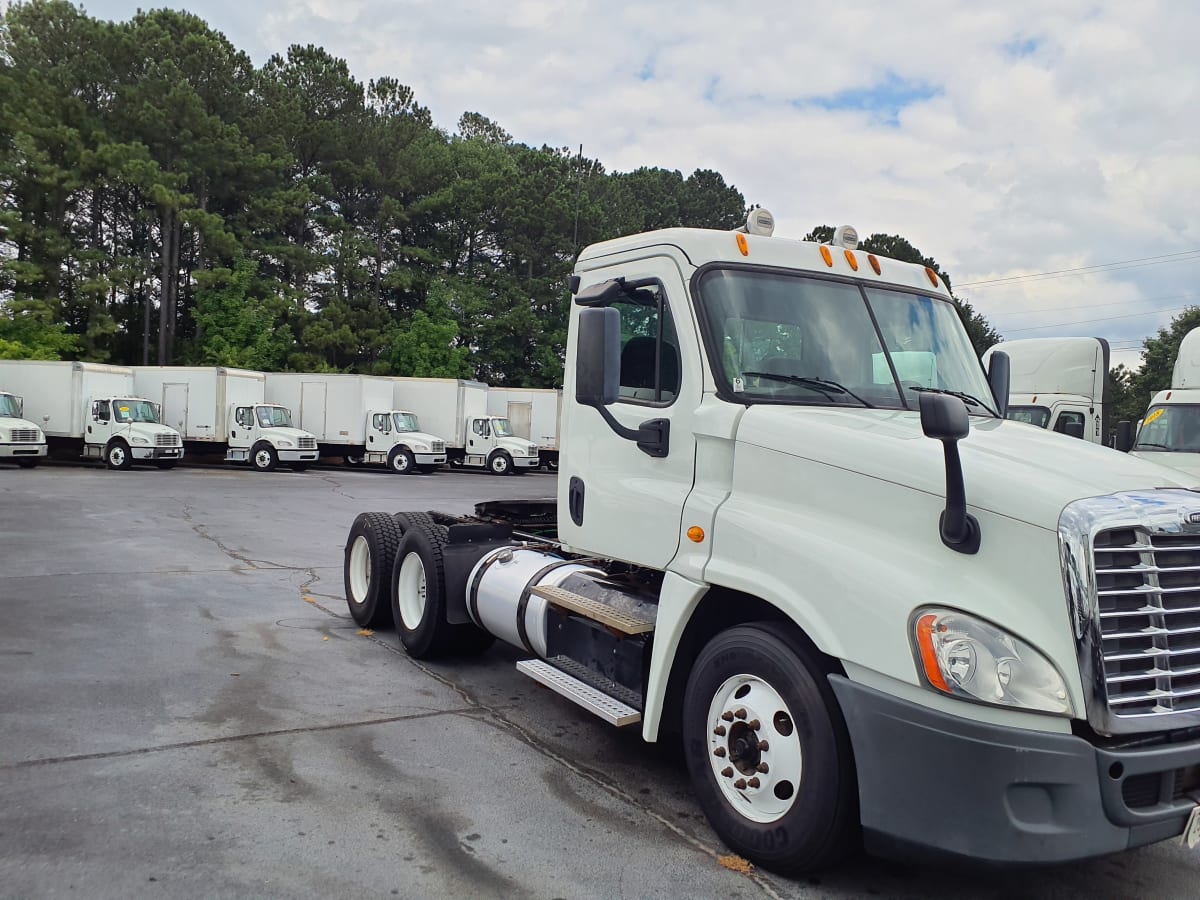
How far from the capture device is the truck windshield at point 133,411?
89.1ft

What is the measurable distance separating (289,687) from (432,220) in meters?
48.7

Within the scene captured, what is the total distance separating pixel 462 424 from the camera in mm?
32750

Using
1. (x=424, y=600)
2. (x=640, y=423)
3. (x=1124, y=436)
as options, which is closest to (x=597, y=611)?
(x=640, y=423)

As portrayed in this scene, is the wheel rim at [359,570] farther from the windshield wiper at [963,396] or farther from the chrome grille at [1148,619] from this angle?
the chrome grille at [1148,619]

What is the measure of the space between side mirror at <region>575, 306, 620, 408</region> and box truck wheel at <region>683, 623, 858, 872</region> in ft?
3.94

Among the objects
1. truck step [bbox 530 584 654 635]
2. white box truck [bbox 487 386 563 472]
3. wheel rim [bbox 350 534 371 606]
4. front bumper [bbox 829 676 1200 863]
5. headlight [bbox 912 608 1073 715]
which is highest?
white box truck [bbox 487 386 563 472]

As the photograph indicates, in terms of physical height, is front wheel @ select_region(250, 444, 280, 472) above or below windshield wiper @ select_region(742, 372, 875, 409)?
below

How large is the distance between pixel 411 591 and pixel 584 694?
2854mm

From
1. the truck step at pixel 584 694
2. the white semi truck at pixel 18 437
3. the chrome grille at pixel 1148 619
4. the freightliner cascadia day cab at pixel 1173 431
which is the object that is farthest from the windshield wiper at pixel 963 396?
the white semi truck at pixel 18 437

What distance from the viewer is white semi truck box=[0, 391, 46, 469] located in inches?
969

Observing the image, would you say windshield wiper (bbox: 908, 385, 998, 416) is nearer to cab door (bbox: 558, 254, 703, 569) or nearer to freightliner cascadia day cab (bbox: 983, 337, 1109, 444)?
cab door (bbox: 558, 254, 703, 569)

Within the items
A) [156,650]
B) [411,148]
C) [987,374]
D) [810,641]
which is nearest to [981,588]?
[810,641]

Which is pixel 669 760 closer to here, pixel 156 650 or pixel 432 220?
pixel 156 650

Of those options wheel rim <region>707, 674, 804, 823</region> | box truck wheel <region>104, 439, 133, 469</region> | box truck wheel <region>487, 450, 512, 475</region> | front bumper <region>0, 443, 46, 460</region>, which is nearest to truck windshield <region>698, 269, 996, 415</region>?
wheel rim <region>707, 674, 804, 823</region>
